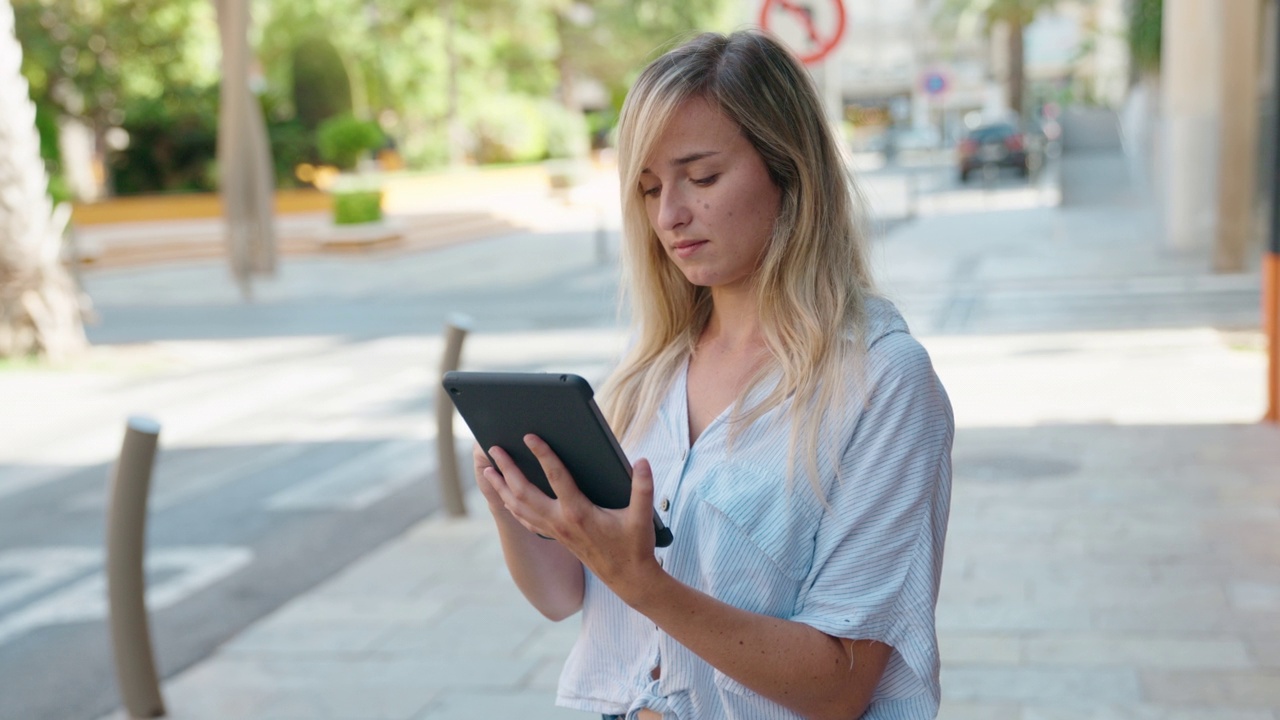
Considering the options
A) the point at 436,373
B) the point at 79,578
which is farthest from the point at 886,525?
the point at 436,373

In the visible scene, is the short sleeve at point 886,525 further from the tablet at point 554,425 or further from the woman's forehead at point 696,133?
the woman's forehead at point 696,133

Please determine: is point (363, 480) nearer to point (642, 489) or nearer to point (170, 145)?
point (642, 489)

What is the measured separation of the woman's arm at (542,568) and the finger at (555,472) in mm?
359

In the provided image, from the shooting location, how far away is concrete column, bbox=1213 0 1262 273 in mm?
A: 15188

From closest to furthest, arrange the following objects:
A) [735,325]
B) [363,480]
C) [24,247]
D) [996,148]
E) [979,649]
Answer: [735,325] < [979,649] < [363,480] < [24,247] < [996,148]

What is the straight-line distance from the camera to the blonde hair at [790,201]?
1901mm

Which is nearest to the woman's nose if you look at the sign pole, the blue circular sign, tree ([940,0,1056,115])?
the sign pole

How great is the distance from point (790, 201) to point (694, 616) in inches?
24.7

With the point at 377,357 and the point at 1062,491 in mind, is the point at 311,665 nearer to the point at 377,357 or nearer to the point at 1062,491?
the point at 1062,491

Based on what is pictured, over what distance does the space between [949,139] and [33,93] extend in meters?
51.1

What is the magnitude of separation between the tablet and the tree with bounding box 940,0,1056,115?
141 feet

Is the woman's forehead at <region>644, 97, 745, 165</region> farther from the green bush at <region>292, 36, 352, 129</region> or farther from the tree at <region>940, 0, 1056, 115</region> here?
the tree at <region>940, 0, 1056, 115</region>

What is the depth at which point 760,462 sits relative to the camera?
1906 millimetres

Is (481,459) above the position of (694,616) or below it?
above
